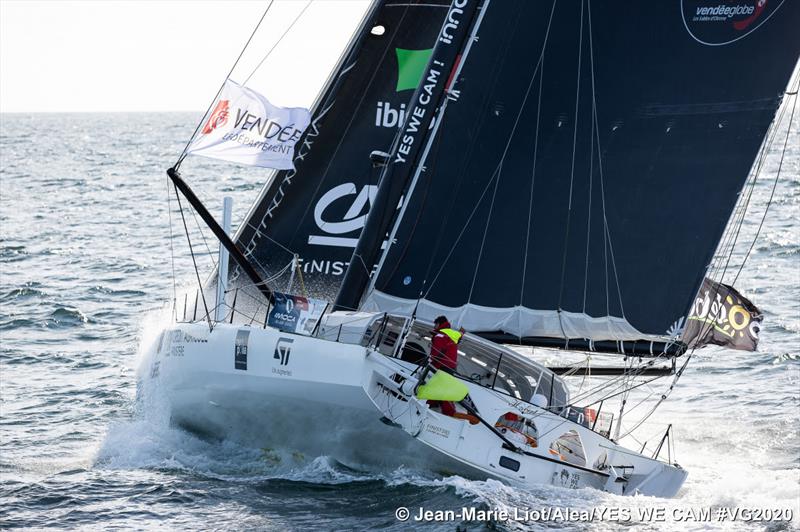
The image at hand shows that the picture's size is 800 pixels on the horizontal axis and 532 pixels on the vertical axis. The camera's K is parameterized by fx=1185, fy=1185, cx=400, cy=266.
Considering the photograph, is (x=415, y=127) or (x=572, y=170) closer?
(x=415, y=127)

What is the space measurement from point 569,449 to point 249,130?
17.5 ft

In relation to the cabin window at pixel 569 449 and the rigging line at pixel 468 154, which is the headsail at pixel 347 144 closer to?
the rigging line at pixel 468 154

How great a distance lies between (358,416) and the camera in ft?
41.9

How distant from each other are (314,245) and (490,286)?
4.36m

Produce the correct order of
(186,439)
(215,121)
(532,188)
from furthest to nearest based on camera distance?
(186,439), (215,121), (532,188)

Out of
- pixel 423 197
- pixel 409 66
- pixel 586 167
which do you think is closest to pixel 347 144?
pixel 409 66

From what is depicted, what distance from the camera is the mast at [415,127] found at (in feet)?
45.3

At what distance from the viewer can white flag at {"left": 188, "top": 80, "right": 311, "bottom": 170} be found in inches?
552

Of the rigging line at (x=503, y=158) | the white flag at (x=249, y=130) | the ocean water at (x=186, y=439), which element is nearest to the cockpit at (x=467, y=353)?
the rigging line at (x=503, y=158)

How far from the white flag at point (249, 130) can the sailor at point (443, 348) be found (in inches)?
105

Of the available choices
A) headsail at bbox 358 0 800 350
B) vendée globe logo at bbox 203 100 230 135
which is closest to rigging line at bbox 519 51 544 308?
headsail at bbox 358 0 800 350

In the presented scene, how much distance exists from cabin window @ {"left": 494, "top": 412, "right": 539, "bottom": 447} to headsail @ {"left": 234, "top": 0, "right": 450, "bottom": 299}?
15.8ft

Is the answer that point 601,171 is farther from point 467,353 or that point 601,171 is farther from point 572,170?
point 467,353

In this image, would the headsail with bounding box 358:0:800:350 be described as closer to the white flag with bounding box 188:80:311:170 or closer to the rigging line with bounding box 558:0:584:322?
the rigging line with bounding box 558:0:584:322
